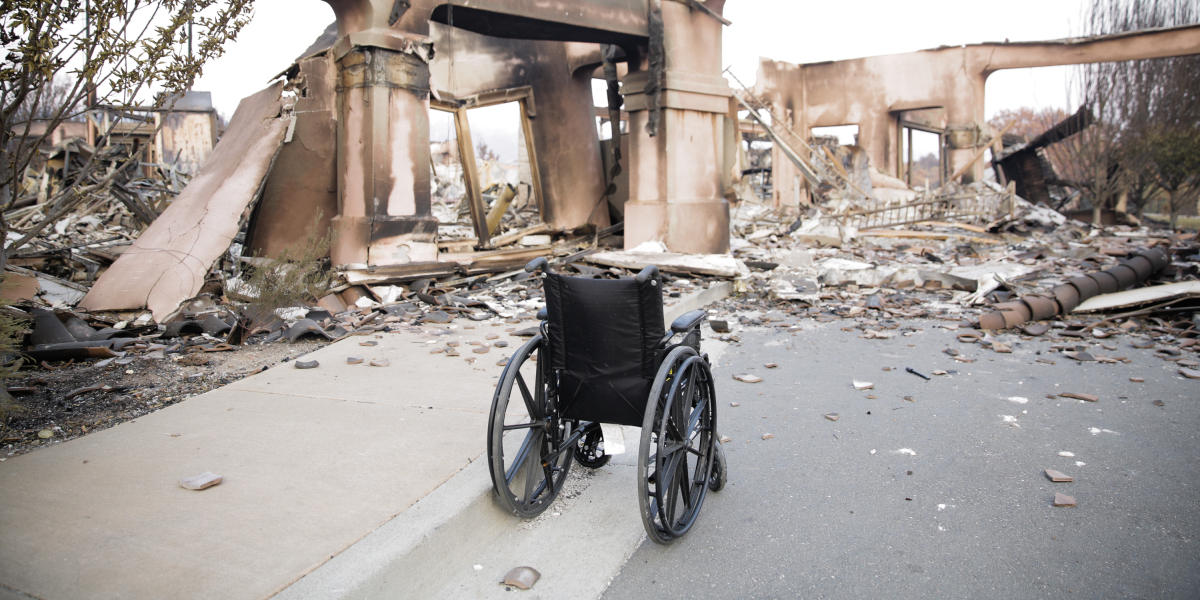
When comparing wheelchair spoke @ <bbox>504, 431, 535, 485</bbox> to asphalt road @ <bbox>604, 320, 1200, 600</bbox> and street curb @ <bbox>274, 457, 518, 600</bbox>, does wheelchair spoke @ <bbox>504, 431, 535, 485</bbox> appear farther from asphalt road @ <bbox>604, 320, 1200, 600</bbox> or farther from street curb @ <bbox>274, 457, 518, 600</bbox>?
asphalt road @ <bbox>604, 320, 1200, 600</bbox>

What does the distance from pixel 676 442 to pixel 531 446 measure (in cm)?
62

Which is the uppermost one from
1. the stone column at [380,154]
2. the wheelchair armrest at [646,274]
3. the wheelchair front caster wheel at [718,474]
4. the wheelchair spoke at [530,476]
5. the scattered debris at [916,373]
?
the stone column at [380,154]

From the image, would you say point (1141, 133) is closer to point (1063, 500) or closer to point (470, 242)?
point (470, 242)

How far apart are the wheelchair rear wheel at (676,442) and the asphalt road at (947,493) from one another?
13 cm

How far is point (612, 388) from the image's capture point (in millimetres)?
2859

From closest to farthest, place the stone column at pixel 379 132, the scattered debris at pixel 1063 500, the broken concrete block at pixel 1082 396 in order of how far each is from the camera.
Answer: the scattered debris at pixel 1063 500 < the broken concrete block at pixel 1082 396 < the stone column at pixel 379 132

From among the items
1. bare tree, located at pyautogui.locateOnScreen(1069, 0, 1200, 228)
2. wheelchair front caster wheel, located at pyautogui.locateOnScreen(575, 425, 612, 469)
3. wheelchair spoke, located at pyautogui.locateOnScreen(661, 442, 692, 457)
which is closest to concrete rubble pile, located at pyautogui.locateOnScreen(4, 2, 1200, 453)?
wheelchair front caster wheel, located at pyautogui.locateOnScreen(575, 425, 612, 469)

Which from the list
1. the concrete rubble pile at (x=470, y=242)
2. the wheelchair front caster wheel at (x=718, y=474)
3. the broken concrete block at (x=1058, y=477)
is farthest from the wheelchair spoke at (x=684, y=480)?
the concrete rubble pile at (x=470, y=242)

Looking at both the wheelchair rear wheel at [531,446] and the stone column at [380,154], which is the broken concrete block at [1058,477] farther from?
the stone column at [380,154]

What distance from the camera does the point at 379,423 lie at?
3.75m

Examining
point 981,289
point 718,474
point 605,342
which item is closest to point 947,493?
point 718,474

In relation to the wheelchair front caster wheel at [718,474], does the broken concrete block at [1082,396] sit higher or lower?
lower

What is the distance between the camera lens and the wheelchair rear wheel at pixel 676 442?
253 cm

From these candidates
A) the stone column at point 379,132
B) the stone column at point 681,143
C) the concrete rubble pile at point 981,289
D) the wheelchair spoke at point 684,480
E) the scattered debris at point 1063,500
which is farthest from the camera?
the stone column at point 681,143
